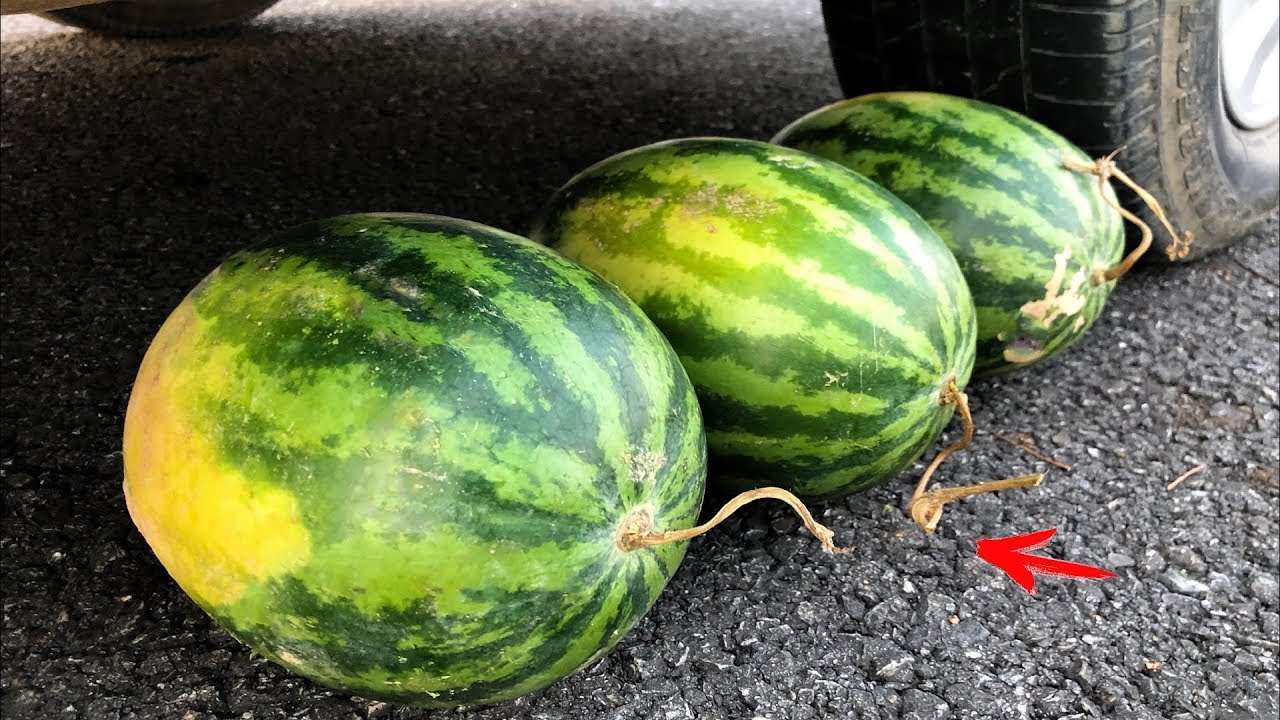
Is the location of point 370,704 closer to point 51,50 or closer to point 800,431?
point 800,431

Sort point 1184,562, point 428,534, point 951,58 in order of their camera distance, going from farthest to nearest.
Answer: point 951,58
point 1184,562
point 428,534

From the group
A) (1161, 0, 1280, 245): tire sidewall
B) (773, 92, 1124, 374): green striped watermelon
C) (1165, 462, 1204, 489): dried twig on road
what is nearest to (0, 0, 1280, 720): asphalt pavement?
(1165, 462, 1204, 489): dried twig on road

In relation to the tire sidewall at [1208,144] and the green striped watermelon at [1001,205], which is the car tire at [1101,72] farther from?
the green striped watermelon at [1001,205]

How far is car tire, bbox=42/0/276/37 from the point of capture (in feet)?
13.5

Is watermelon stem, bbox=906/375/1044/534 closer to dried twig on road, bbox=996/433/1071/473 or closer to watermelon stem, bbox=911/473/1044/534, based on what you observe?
watermelon stem, bbox=911/473/1044/534

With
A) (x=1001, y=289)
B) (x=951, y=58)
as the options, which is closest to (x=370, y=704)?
(x=1001, y=289)

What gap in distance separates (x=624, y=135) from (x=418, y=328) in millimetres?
2319

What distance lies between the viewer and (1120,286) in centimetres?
268

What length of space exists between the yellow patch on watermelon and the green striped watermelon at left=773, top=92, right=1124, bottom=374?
128 cm

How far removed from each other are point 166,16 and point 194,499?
12.3 feet

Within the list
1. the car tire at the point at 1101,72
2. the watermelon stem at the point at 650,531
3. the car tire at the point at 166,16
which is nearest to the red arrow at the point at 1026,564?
the watermelon stem at the point at 650,531

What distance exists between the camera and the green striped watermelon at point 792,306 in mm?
1521

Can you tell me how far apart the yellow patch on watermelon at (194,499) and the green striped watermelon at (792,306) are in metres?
0.62

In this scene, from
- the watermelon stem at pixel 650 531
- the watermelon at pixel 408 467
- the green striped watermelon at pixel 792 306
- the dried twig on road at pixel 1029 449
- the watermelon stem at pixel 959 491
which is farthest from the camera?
the dried twig on road at pixel 1029 449
